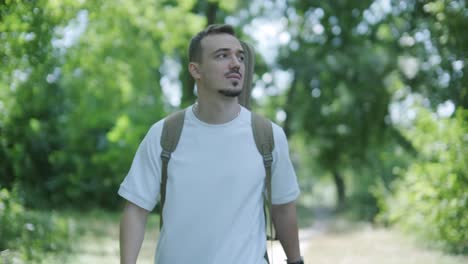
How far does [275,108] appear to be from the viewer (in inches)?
1388

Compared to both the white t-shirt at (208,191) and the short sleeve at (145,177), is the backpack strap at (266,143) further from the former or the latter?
the short sleeve at (145,177)

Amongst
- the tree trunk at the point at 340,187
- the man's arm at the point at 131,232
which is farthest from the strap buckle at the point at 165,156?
the tree trunk at the point at 340,187

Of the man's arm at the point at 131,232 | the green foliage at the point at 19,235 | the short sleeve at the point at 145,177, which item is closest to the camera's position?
the man's arm at the point at 131,232

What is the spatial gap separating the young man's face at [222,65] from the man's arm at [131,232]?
722 mm

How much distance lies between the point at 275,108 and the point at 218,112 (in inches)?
1264

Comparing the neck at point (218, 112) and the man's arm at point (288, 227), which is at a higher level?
the neck at point (218, 112)

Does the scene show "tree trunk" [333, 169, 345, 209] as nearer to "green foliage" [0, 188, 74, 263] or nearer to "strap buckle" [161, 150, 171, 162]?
"green foliage" [0, 188, 74, 263]

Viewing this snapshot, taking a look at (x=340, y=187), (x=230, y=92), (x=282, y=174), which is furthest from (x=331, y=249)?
(x=340, y=187)

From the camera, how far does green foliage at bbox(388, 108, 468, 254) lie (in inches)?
465

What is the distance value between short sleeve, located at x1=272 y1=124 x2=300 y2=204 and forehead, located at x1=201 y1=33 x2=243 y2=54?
465 millimetres

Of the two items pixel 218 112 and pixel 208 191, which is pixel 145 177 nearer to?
pixel 208 191

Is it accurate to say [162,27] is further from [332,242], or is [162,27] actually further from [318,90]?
[318,90]

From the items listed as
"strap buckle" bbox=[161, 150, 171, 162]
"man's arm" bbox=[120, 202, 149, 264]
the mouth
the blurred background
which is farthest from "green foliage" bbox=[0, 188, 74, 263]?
the mouth

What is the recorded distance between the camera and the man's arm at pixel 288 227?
338 cm
